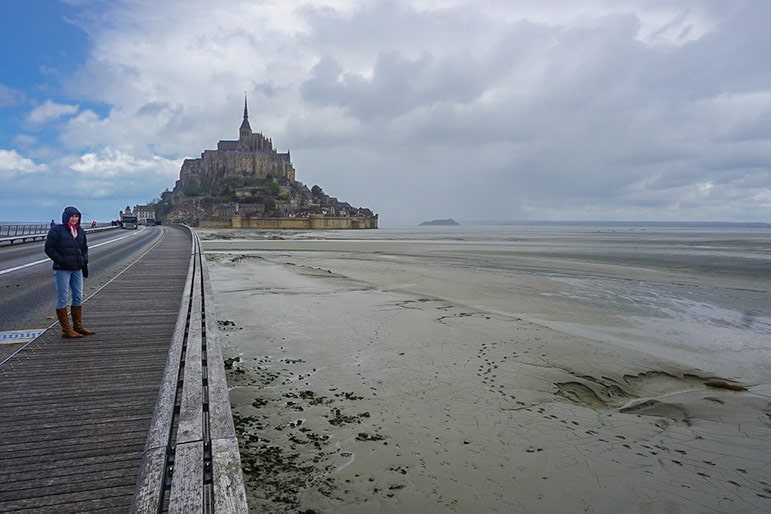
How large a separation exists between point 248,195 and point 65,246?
138178 millimetres

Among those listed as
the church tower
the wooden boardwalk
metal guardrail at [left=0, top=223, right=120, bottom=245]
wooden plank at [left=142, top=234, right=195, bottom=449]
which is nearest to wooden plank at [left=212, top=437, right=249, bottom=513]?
the wooden boardwalk

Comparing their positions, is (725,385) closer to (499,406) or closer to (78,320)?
(499,406)

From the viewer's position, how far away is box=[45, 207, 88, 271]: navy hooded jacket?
6246mm

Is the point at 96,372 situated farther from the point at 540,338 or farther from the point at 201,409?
the point at 540,338

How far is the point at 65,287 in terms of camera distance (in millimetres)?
6387

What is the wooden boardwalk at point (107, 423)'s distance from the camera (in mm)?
2551

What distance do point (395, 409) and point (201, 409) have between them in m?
3.11

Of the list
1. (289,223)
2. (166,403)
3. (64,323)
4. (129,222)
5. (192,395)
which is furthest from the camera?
(289,223)

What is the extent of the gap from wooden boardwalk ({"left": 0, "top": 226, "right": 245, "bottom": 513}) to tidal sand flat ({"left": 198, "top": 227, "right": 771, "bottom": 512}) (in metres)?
1.11

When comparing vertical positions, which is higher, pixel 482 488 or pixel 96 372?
pixel 96 372

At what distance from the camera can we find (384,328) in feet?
34.0

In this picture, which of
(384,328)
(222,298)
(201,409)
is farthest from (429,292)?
(201,409)

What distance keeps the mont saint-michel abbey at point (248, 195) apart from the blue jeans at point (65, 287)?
401ft

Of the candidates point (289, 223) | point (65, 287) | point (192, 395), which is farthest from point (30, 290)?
point (289, 223)
